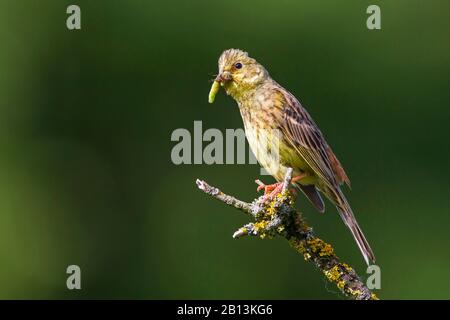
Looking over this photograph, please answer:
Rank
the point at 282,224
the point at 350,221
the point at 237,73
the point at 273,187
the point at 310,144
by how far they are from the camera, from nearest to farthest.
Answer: the point at 282,224, the point at 350,221, the point at 273,187, the point at 310,144, the point at 237,73

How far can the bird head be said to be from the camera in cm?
686

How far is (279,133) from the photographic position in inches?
269

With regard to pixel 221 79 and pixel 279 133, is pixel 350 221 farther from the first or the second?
pixel 221 79

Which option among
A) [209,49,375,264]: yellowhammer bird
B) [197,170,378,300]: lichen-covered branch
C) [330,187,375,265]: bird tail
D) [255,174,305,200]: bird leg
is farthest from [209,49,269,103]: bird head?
[197,170,378,300]: lichen-covered branch

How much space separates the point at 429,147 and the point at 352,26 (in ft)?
4.70

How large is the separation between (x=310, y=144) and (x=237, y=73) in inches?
26.3

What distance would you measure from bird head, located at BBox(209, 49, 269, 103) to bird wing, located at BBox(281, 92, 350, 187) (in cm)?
26

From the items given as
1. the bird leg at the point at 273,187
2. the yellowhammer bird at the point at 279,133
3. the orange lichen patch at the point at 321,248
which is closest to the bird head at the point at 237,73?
the yellowhammer bird at the point at 279,133

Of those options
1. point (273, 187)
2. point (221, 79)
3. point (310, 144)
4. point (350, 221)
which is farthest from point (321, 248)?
point (221, 79)

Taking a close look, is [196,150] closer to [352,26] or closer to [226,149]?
[226,149]

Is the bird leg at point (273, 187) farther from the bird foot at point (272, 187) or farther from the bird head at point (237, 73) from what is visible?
the bird head at point (237, 73)

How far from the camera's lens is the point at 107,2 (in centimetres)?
1091

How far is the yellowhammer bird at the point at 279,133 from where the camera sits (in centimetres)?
668

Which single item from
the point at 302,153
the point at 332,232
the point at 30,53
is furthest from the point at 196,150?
the point at 30,53
